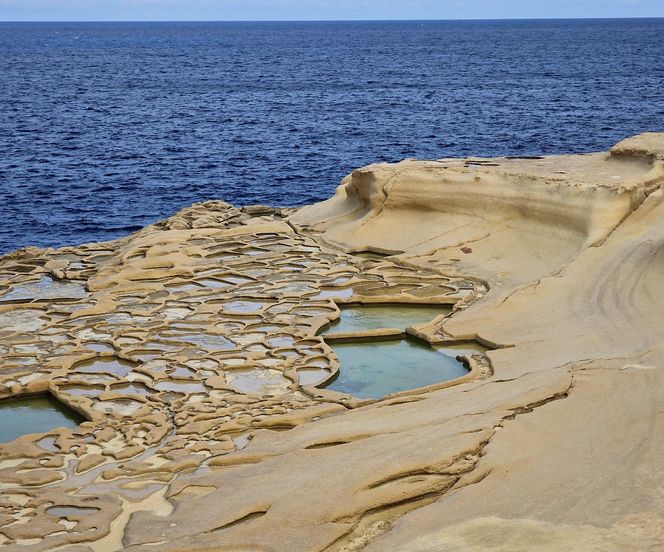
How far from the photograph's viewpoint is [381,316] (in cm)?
1984

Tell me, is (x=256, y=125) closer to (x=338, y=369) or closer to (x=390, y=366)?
(x=390, y=366)

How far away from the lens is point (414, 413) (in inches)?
539

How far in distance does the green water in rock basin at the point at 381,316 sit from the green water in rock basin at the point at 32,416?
5130 millimetres

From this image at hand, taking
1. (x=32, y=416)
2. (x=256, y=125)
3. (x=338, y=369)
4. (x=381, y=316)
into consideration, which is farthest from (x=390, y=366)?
(x=256, y=125)


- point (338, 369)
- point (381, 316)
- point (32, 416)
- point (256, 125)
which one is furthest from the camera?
point (256, 125)

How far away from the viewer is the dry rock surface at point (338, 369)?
10812 mm

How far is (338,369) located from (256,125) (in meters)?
40.5

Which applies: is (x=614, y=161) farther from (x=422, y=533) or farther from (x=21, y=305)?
(x=422, y=533)

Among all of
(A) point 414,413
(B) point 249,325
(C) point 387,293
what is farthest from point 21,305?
(A) point 414,413

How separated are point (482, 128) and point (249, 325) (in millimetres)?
35784

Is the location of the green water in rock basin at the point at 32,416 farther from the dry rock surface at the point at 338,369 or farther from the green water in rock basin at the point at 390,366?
the green water in rock basin at the point at 390,366

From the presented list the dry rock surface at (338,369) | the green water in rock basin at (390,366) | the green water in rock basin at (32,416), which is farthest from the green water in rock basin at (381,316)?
the green water in rock basin at (32,416)

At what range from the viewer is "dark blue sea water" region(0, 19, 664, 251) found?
37.3 metres

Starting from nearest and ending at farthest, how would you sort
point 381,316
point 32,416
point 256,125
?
1. point 32,416
2. point 381,316
3. point 256,125
